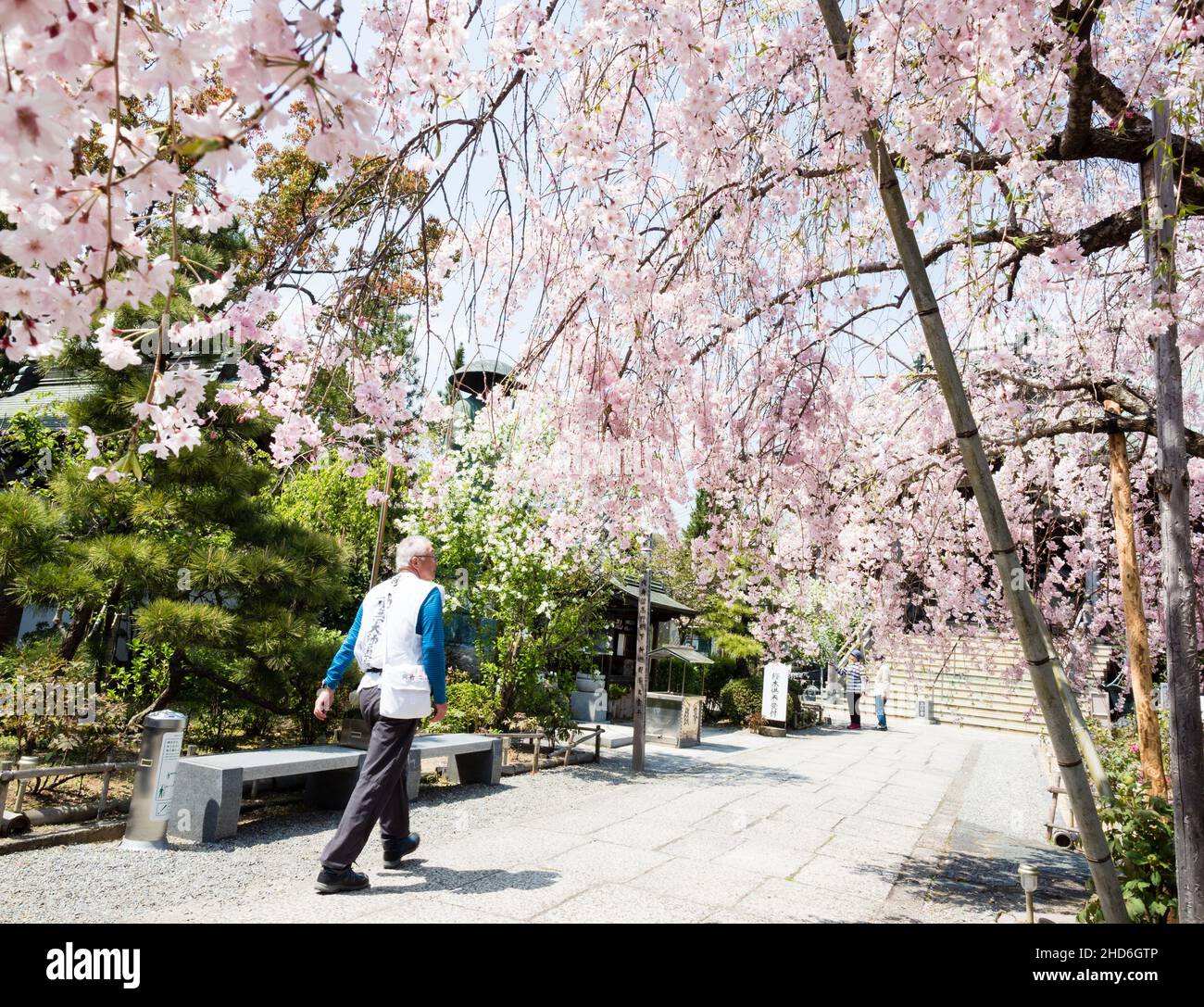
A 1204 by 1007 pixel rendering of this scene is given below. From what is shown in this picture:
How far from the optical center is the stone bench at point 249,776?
5027mm

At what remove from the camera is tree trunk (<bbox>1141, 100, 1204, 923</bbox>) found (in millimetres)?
3334

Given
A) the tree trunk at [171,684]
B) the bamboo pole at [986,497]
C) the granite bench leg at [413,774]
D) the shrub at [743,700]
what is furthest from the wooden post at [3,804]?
the shrub at [743,700]

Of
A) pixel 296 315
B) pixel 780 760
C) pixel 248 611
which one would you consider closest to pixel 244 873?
pixel 248 611

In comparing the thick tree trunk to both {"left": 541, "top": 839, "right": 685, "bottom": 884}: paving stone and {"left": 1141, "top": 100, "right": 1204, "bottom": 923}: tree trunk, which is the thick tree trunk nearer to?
{"left": 541, "top": 839, "right": 685, "bottom": 884}: paving stone

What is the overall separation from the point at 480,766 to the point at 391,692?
14.1ft

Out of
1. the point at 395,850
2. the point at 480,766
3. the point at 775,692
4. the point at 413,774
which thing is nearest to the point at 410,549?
the point at 395,850

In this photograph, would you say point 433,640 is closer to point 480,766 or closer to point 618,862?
point 618,862

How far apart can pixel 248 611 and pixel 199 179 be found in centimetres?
416

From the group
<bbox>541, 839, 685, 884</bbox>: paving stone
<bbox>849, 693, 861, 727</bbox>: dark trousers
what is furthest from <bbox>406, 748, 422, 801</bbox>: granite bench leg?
<bbox>849, 693, 861, 727</bbox>: dark trousers

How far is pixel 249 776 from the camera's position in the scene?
204 inches

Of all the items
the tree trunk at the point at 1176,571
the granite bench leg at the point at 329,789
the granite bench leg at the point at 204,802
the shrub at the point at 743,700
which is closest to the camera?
the tree trunk at the point at 1176,571

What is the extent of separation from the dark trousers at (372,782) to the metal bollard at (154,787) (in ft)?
4.83

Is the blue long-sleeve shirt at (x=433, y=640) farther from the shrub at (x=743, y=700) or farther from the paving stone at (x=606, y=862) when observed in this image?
the shrub at (x=743, y=700)

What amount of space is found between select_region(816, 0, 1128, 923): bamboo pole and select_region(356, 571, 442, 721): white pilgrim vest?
284 cm
